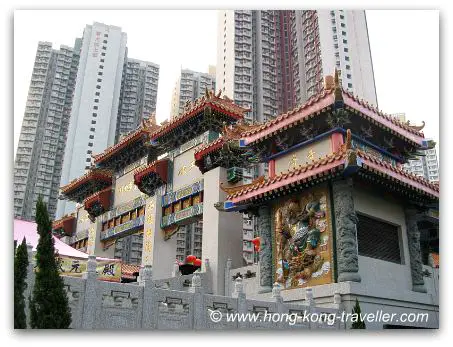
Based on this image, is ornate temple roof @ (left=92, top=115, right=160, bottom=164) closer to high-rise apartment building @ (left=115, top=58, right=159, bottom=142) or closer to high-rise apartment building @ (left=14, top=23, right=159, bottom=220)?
high-rise apartment building @ (left=14, top=23, right=159, bottom=220)

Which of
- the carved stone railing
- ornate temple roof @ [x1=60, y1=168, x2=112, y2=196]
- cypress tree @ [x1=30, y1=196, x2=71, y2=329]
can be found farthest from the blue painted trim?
ornate temple roof @ [x1=60, y1=168, x2=112, y2=196]

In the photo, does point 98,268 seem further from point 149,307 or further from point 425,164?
point 425,164

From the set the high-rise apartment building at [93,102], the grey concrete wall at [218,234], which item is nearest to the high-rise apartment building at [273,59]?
the high-rise apartment building at [93,102]

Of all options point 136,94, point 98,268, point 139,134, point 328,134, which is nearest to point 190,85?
point 136,94

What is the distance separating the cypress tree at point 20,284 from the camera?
8359 millimetres

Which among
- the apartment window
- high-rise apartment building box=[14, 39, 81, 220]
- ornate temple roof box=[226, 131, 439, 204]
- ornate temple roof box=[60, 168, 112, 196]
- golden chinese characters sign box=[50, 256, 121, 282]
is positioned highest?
high-rise apartment building box=[14, 39, 81, 220]

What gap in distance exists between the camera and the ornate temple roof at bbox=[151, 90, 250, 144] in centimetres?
2194

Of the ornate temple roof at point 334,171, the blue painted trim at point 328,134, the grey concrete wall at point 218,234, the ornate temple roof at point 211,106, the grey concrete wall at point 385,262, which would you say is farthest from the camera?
the ornate temple roof at point 211,106

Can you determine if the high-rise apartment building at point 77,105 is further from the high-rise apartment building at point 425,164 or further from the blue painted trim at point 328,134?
the high-rise apartment building at point 425,164

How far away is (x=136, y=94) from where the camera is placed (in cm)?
5459

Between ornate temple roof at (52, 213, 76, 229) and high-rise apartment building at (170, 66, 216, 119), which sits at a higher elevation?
high-rise apartment building at (170, 66, 216, 119)

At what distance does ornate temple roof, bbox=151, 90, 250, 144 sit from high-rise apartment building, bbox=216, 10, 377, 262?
25.0 meters

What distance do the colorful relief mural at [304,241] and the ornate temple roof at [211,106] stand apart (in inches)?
323

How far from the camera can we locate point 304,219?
46.8ft
